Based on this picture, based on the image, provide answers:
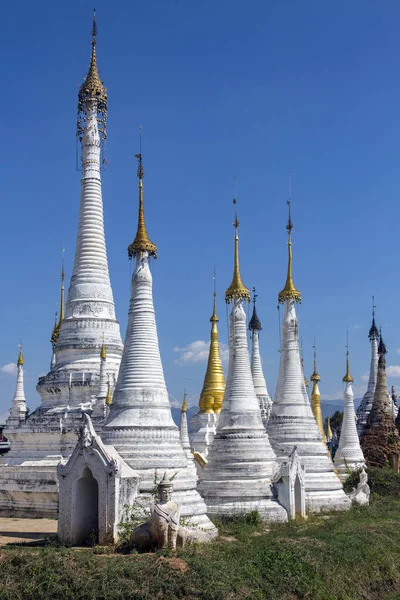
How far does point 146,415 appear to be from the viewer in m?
29.0

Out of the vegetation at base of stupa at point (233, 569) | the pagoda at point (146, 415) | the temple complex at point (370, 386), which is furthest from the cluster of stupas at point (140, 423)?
the temple complex at point (370, 386)

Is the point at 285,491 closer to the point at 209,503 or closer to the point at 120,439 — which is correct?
the point at 209,503

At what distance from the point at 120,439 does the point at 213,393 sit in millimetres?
24513

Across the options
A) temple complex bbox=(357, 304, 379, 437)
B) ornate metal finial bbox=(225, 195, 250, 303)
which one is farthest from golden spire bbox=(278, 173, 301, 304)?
temple complex bbox=(357, 304, 379, 437)

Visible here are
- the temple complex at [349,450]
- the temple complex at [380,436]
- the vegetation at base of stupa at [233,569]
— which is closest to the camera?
the vegetation at base of stupa at [233,569]

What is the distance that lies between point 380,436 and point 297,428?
17.7 m

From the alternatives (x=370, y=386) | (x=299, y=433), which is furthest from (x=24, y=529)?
(x=370, y=386)

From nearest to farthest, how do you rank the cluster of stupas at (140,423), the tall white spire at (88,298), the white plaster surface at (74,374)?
1. the cluster of stupas at (140,423)
2. the white plaster surface at (74,374)
3. the tall white spire at (88,298)

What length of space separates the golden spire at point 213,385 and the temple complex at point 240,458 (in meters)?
16.0

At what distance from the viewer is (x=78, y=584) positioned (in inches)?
809

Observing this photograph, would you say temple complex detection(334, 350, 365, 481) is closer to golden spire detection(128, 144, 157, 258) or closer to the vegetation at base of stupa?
the vegetation at base of stupa

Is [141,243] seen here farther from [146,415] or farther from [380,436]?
[380,436]

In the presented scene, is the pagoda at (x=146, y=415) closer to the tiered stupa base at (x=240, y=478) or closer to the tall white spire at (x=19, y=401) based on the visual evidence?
the tiered stupa base at (x=240, y=478)

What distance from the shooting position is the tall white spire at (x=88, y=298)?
40844 mm
